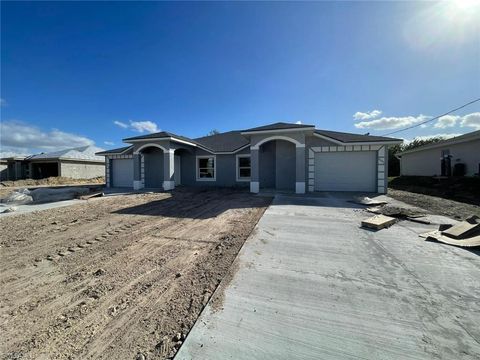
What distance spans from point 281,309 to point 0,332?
2.88 metres

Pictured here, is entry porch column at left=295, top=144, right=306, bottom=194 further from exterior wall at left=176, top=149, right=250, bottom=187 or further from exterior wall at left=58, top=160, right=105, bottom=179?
exterior wall at left=58, top=160, right=105, bottom=179

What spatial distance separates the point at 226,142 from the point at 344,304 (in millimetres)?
14945

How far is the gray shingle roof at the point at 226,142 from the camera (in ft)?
49.3

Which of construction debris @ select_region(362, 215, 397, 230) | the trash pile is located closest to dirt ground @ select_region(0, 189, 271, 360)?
construction debris @ select_region(362, 215, 397, 230)

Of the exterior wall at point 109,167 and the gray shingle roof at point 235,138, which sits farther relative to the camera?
the exterior wall at point 109,167

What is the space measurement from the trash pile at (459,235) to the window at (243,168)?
35.0 ft

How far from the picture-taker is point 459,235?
4578 mm

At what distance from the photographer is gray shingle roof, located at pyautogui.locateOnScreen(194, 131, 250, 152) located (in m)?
15.0

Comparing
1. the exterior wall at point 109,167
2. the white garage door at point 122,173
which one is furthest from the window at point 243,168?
the exterior wall at point 109,167

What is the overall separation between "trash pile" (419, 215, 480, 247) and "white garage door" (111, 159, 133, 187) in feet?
57.1

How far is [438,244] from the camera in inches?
172

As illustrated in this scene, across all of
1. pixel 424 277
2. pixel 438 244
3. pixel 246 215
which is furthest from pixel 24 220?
pixel 438 244

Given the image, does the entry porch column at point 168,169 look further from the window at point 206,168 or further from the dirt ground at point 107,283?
the dirt ground at point 107,283

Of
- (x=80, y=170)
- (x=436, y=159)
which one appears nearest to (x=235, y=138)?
(x=436, y=159)
